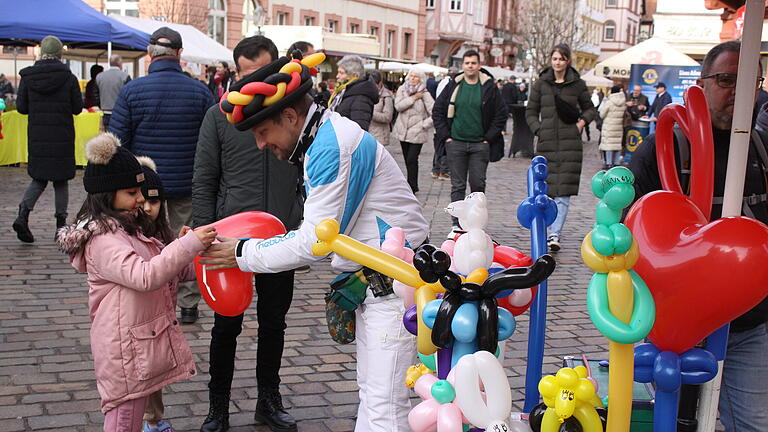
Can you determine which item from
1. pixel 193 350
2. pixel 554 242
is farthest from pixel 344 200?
pixel 554 242

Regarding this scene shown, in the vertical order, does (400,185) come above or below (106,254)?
above

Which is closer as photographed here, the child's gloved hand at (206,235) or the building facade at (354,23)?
the child's gloved hand at (206,235)

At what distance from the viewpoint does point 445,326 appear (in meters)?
2.36

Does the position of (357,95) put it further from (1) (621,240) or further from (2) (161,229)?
(1) (621,240)

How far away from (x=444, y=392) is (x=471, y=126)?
7.00m

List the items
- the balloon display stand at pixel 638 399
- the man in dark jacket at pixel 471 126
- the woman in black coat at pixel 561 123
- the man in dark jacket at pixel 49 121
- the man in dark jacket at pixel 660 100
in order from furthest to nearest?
1. the man in dark jacket at pixel 660 100
2. the man in dark jacket at pixel 471 126
3. the woman in black coat at pixel 561 123
4. the man in dark jacket at pixel 49 121
5. the balloon display stand at pixel 638 399

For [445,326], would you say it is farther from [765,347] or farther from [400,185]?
[765,347]

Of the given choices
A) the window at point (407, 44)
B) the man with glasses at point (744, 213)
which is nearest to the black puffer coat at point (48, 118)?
the man with glasses at point (744, 213)

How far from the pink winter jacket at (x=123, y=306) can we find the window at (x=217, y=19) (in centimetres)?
3363

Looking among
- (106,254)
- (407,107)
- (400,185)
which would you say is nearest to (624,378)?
(400,185)

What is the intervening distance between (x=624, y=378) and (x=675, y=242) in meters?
0.40

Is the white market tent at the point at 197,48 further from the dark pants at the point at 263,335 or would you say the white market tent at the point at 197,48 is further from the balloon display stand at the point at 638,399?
the balloon display stand at the point at 638,399

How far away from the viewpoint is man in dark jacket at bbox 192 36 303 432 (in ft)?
13.1

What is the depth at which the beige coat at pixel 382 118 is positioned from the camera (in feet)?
36.9
